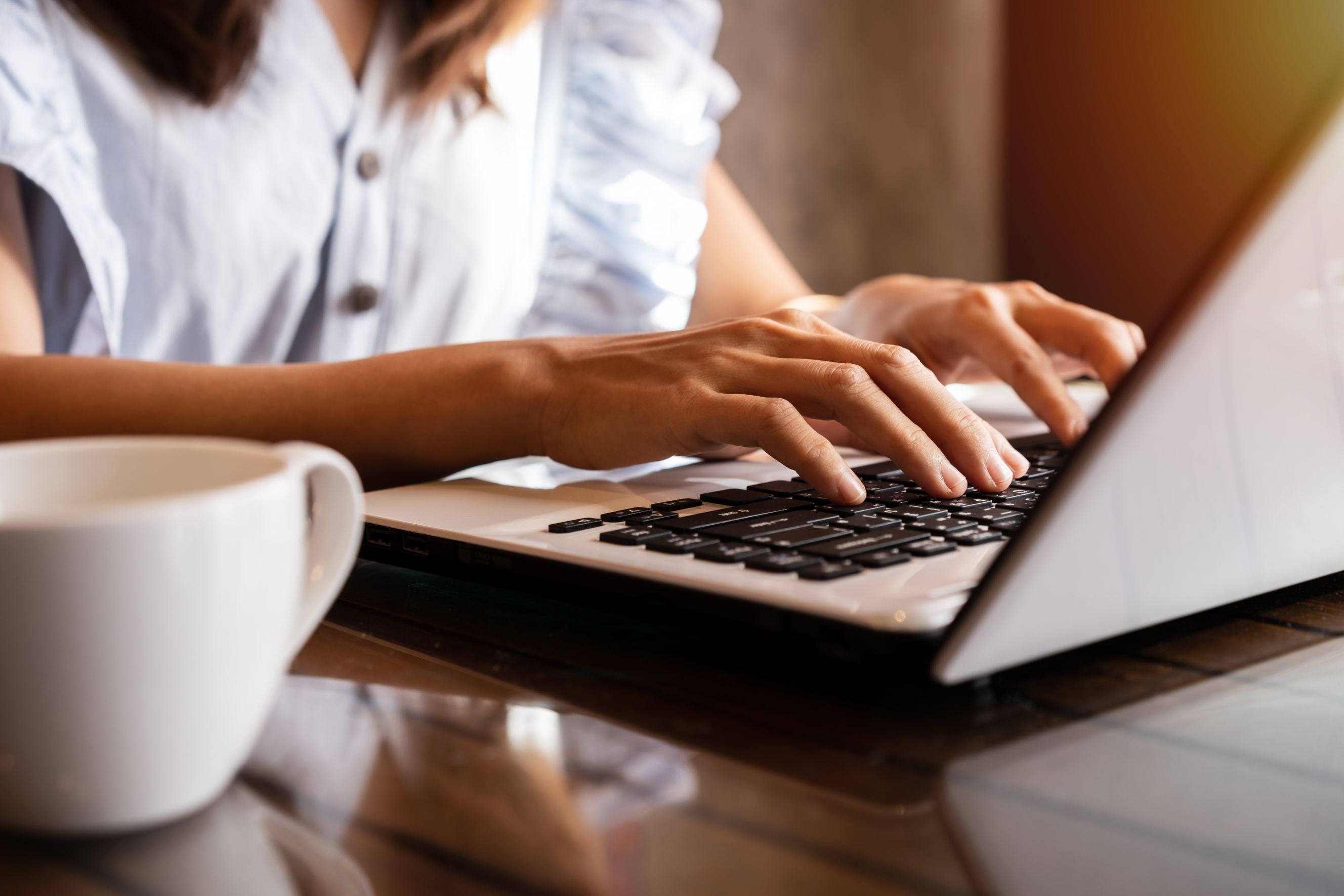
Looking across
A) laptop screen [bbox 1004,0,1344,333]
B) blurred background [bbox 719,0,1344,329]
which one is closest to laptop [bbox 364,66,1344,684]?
blurred background [bbox 719,0,1344,329]

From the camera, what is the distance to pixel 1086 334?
0.67 metres

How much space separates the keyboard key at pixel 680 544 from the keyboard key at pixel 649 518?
0.03 metres

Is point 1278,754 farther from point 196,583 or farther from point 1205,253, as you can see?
point 196,583

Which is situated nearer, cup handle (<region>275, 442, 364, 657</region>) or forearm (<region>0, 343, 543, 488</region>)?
cup handle (<region>275, 442, 364, 657</region>)

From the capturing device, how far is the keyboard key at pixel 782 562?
31cm

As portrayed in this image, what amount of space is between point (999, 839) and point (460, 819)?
0.36 feet

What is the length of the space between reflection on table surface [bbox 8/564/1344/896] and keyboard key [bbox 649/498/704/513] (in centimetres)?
8

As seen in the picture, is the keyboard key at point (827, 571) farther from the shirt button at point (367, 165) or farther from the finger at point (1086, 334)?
the shirt button at point (367, 165)

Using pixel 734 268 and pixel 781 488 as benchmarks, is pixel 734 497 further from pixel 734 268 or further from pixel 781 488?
pixel 734 268

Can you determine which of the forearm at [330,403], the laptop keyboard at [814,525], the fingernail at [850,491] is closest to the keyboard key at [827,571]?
the laptop keyboard at [814,525]

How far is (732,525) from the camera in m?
0.37

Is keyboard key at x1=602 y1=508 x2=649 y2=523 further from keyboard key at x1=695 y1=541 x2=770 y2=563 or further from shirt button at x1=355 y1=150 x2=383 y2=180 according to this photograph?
shirt button at x1=355 y1=150 x2=383 y2=180

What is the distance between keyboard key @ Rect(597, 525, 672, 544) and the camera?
356 mm

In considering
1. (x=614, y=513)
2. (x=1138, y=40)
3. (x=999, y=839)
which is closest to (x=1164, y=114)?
(x=1138, y=40)
